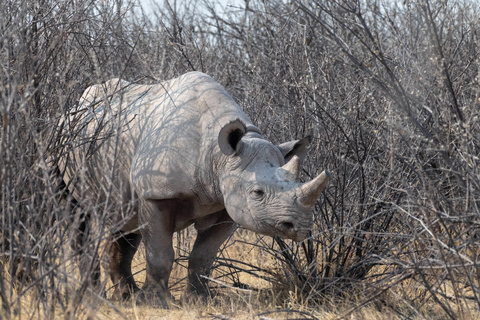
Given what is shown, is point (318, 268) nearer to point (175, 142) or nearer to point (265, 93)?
point (175, 142)

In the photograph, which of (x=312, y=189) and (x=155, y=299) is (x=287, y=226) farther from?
(x=155, y=299)

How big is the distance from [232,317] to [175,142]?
138cm

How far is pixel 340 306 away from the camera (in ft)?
17.5

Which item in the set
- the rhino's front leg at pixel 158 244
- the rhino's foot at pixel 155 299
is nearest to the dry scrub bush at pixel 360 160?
the rhino's front leg at pixel 158 244

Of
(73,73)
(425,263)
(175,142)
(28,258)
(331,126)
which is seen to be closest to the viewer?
(28,258)

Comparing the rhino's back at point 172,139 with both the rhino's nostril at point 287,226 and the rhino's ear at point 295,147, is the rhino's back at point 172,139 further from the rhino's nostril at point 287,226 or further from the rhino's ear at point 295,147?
the rhino's nostril at point 287,226

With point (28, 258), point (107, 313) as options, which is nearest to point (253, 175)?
point (107, 313)

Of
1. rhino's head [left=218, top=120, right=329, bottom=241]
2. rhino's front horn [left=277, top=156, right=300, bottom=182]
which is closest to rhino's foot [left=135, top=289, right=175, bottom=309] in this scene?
rhino's head [left=218, top=120, right=329, bottom=241]

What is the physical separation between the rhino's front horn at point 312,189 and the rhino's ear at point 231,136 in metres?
0.70

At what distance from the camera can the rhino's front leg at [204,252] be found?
5.89 meters

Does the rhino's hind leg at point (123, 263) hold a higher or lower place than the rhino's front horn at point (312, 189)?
lower

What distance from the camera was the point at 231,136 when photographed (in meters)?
5.27

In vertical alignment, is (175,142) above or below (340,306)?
above

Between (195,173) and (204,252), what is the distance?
82 cm
